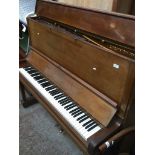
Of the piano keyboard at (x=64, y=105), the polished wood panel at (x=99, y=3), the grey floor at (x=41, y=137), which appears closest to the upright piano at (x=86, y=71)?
the piano keyboard at (x=64, y=105)

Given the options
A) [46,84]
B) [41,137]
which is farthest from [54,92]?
[41,137]

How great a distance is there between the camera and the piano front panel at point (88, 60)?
1237 millimetres

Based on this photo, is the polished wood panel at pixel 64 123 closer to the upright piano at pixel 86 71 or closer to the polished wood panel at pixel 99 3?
the upright piano at pixel 86 71

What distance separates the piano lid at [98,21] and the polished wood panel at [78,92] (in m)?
0.46

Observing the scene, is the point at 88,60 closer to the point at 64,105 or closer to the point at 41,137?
the point at 64,105

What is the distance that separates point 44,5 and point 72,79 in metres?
0.97

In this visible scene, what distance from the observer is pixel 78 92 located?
1575 millimetres

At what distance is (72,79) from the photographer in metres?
1.67

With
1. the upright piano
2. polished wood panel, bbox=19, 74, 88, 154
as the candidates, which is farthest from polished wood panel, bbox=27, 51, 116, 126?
polished wood panel, bbox=19, 74, 88, 154

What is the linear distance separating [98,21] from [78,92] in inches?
23.8

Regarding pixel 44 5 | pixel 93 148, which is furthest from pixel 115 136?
pixel 44 5

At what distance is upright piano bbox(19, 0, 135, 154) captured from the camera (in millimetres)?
1255
